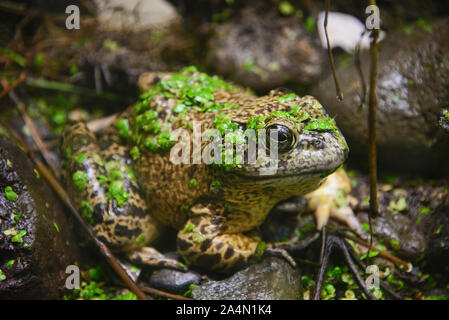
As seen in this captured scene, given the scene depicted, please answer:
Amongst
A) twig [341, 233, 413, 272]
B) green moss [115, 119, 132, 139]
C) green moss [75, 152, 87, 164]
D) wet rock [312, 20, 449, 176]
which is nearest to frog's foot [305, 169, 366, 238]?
twig [341, 233, 413, 272]

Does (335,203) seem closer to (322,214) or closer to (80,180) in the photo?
(322,214)

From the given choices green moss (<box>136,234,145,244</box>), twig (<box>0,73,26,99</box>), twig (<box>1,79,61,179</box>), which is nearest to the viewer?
green moss (<box>136,234,145,244</box>)

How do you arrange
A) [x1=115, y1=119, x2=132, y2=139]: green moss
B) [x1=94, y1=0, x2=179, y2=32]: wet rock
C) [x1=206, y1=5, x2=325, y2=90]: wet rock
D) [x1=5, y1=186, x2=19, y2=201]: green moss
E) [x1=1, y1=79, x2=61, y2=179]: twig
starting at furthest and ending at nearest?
[x1=94, y1=0, x2=179, y2=32]: wet rock < [x1=206, y1=5, x2=325, y2=90]: wet rock < [x1=1, y1=79, x2=61, y2=179]: twig < [x1=115, y1=119, x2=132, y2=139]: green moss < [x1=5, y1=186, x2=19, y2=201]: green moss

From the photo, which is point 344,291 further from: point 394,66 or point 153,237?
point 394,66

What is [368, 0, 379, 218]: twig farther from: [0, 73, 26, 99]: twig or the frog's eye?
[0, 73, 26, 99]: twig

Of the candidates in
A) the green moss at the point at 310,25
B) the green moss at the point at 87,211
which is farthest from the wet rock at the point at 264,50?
the green moss at the point at 87,211

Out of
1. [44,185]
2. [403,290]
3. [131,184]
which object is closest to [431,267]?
[403,290]
